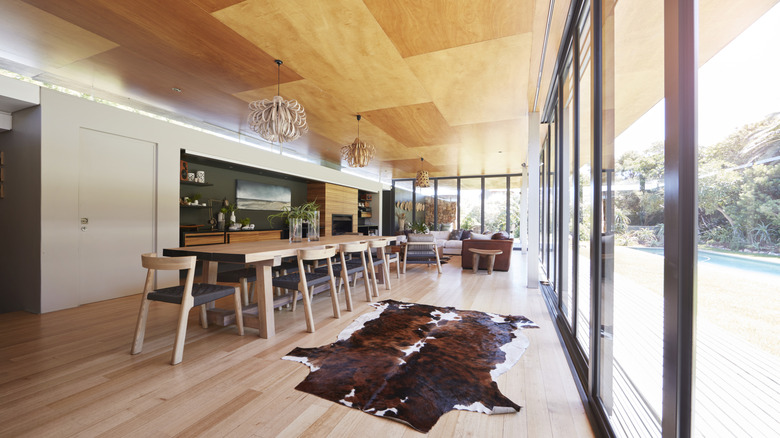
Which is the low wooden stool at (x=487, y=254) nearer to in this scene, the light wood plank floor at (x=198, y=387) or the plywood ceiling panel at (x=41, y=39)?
the light wood plank floor at (x=198, y=387)

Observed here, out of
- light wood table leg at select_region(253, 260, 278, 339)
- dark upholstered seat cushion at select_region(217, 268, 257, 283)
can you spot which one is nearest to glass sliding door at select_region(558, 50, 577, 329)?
light wood table leg at select_region(253, 260, 278, 339)

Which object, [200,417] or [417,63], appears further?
[417,63]

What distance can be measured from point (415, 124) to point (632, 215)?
4.38m

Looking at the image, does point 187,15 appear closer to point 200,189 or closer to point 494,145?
point 200,189

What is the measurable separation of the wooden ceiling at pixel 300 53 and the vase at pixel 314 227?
5.25 ft

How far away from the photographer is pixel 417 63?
3340mm

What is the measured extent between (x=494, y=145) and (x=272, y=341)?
6.06 meters

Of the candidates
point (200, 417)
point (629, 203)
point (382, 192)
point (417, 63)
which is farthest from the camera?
point (382, 192)

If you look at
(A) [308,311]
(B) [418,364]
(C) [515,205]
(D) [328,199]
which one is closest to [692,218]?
(B) [418,364]

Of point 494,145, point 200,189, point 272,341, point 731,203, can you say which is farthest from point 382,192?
point 731,203

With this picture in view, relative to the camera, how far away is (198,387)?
1.95 meters

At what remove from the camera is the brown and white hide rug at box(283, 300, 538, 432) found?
1.75m

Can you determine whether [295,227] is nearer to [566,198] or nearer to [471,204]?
[566,198]

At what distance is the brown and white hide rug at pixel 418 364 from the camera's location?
5.76 feet
